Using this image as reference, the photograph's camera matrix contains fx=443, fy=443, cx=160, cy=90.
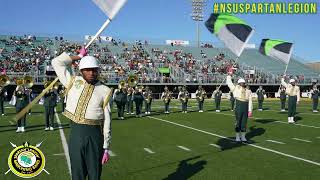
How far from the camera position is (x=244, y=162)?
962 centimetres

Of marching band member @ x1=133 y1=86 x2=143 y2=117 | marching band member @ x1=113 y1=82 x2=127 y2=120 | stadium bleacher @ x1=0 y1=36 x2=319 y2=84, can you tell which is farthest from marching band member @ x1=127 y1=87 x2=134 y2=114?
stadium bleacher @ x1=0 y1=36 x2=319 y2=84

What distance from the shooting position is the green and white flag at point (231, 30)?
1395 cm

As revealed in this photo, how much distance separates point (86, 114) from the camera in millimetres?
5414

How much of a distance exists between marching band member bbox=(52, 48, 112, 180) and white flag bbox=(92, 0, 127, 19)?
57 centimetres

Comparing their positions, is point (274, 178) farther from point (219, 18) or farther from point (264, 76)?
point (264, 76)

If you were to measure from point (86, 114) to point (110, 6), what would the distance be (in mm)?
1372

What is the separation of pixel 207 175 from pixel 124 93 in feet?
50.0

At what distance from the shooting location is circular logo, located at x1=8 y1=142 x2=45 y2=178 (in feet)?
22.4

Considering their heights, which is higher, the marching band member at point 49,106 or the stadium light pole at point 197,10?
the stadium light pole at point 197,10

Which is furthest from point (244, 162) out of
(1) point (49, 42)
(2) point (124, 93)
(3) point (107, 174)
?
(1) point (49, 42)

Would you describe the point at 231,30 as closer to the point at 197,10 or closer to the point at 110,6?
the point at 110,6

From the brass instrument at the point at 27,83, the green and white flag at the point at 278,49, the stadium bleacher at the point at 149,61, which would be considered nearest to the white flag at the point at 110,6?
the brass instrument at the point at 27,83

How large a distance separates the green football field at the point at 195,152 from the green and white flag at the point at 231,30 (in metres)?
2.96

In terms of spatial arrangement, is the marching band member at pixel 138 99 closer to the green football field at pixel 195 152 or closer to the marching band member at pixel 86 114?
the green football field at pixel 195 152
